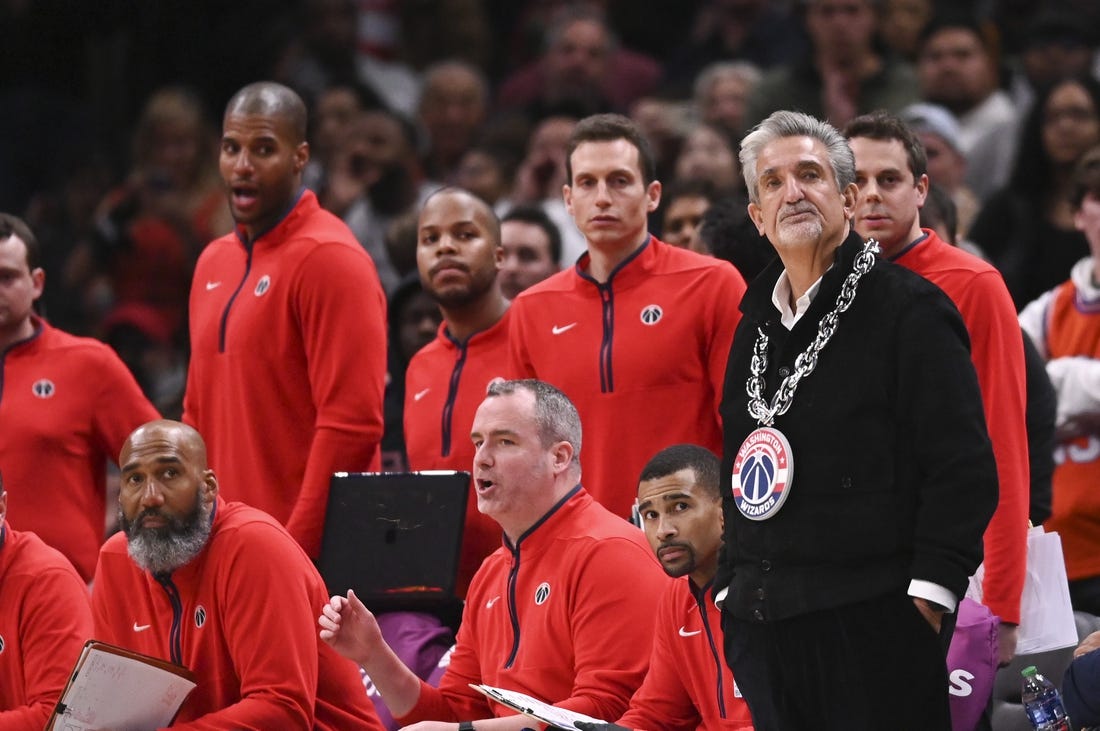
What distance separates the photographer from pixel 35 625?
577cm

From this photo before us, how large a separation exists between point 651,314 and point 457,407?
99 centimetres

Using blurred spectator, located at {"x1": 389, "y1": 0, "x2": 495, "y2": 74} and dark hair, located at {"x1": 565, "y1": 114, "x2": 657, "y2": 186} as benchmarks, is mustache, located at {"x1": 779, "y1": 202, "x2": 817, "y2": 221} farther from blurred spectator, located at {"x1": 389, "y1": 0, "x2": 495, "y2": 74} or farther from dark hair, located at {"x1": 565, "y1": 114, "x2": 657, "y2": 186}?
blurred spectator, located at {"x1": 389, "y1": 0, "x2": 495, "y2": 74}

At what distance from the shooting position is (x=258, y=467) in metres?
6.12

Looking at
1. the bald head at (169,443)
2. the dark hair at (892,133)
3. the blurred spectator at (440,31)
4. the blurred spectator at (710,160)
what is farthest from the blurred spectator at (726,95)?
the bald head at (169,443)

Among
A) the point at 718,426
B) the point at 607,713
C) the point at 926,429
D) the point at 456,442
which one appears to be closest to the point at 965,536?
the point at 926,429

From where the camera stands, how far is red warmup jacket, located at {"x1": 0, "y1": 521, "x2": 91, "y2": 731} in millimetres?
5707

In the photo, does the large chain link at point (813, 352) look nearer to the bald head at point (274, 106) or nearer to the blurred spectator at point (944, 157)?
the bald head at point (274, 106)

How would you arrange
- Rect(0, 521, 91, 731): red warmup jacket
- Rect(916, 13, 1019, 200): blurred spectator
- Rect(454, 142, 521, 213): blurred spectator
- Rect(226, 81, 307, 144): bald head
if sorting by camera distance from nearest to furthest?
Rect(0, 521, 91, 731): red warmup jacket
Rect(226, 81, 307, 144): bald head
Rect(916, 13, 1019, 200): blurred spectator
Rect(454, 142, 521, 213): blurred spectator

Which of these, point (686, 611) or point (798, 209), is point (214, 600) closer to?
point (686, 611)

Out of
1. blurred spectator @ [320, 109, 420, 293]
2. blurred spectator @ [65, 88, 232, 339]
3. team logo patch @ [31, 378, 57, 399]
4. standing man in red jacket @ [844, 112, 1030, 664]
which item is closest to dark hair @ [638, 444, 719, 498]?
standing man in red jacket @ [844, 112, 1030, 664]

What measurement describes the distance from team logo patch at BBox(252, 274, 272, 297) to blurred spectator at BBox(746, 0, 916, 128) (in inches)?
142

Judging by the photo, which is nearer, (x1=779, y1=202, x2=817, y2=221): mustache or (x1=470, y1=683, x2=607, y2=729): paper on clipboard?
(x1=779, y1=202, x2=817, y2=221): mustache

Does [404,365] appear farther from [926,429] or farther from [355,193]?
[926,429]

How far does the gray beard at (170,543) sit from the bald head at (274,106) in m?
1.46
